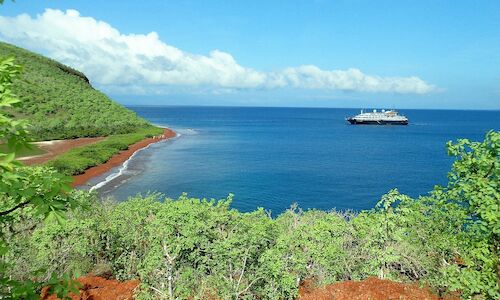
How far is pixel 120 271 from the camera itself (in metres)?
18.5

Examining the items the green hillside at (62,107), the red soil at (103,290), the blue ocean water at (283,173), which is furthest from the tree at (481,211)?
the green hillside at (62,107)

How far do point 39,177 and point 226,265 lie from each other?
1129cm

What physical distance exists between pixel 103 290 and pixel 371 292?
36.4 feet

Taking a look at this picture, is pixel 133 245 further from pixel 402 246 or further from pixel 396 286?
pixel 402 246

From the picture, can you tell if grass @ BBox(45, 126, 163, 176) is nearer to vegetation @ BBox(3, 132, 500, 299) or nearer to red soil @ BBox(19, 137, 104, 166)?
red soil @ BBox(19, 137, 104, 166)

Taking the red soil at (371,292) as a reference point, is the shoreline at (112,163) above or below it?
below

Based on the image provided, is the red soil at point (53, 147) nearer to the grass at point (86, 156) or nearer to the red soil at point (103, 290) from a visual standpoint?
the grass at point (86, 156)

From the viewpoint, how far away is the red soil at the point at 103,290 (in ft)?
52.4

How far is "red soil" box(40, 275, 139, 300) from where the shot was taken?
629 inches

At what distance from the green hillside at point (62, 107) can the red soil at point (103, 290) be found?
74170 millimetres

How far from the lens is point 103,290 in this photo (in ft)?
54.5

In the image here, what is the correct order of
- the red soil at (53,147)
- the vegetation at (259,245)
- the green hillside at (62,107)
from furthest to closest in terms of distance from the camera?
the green hillside at (62,107) → the red soil at (53,147) → the vegetation at (259,245)

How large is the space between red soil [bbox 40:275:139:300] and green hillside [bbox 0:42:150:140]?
74.2 meters

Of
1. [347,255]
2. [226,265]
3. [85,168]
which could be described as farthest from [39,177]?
[85,168]
